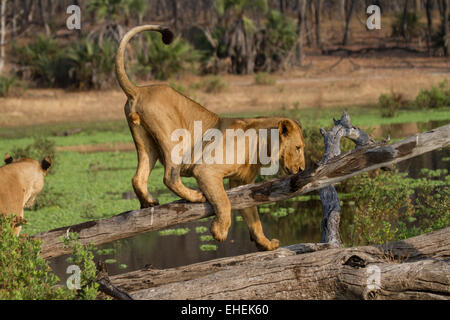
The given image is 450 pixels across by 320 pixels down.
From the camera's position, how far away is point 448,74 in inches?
1049

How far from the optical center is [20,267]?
473 centimetres

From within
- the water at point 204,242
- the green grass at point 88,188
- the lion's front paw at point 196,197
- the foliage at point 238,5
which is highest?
the foliage at point 238,5

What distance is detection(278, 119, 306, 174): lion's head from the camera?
4.58m

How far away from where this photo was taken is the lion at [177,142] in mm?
4578

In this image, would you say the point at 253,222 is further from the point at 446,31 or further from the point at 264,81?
the point at 446,31

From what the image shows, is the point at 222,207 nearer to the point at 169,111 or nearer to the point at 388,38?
the point at 169,111

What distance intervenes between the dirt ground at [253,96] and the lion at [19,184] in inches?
558

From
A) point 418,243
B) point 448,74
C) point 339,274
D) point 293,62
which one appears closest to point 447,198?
point 418,243

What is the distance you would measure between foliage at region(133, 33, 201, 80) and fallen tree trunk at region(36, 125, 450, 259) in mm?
22770

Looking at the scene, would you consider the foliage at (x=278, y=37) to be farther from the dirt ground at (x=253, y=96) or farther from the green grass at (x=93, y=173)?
the green grass at (x=93, y=173)

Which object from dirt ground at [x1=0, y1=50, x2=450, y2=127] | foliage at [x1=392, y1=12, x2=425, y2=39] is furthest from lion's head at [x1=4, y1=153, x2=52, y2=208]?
foliage at [x1=392, y1=12, x2=425, y2=39]

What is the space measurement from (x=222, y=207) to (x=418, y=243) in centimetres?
178


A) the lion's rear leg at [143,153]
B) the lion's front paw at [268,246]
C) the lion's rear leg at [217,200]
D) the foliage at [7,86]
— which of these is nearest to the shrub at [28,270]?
the lion's rear leg at [143,153]

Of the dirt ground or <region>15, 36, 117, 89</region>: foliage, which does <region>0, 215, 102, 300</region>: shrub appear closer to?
the dirt ground
